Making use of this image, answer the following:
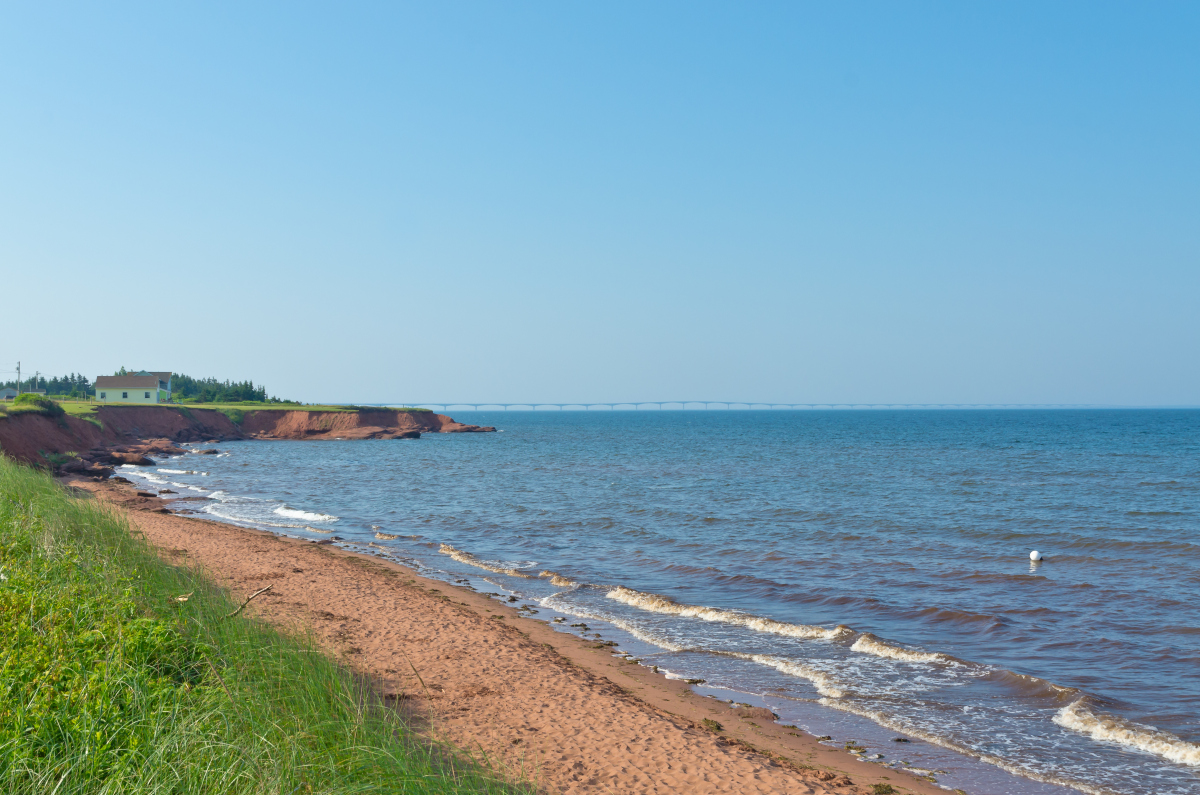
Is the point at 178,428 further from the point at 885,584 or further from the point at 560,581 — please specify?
the point at 885,584

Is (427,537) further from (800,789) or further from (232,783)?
(232,783)

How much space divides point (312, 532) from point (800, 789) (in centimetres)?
2383

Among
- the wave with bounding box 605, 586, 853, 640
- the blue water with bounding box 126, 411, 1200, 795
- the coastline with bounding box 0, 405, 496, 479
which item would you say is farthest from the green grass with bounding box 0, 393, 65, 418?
the wave with bounding box 605, 586, 853, 640

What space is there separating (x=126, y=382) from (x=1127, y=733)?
107m

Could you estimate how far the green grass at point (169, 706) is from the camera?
203 inches

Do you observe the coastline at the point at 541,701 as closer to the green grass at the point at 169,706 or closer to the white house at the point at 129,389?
the green grass at the point at 169,706

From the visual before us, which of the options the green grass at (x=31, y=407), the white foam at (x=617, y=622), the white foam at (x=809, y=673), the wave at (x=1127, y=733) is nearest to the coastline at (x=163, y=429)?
the green grass at (x=31, y=407)

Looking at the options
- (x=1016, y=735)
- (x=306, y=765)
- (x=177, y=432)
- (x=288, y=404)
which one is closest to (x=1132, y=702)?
(x=1016, y=735)

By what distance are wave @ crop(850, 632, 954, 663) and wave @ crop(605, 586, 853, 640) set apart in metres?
0.63

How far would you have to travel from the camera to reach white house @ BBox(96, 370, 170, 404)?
91.6 m

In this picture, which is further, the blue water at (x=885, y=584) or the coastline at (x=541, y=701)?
the blue water at (x=885, y=584)

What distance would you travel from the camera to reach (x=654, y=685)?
12195mm

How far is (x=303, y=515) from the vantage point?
32.3 meters

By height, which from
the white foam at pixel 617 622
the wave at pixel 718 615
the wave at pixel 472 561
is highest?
the wave at pixel 718 615
